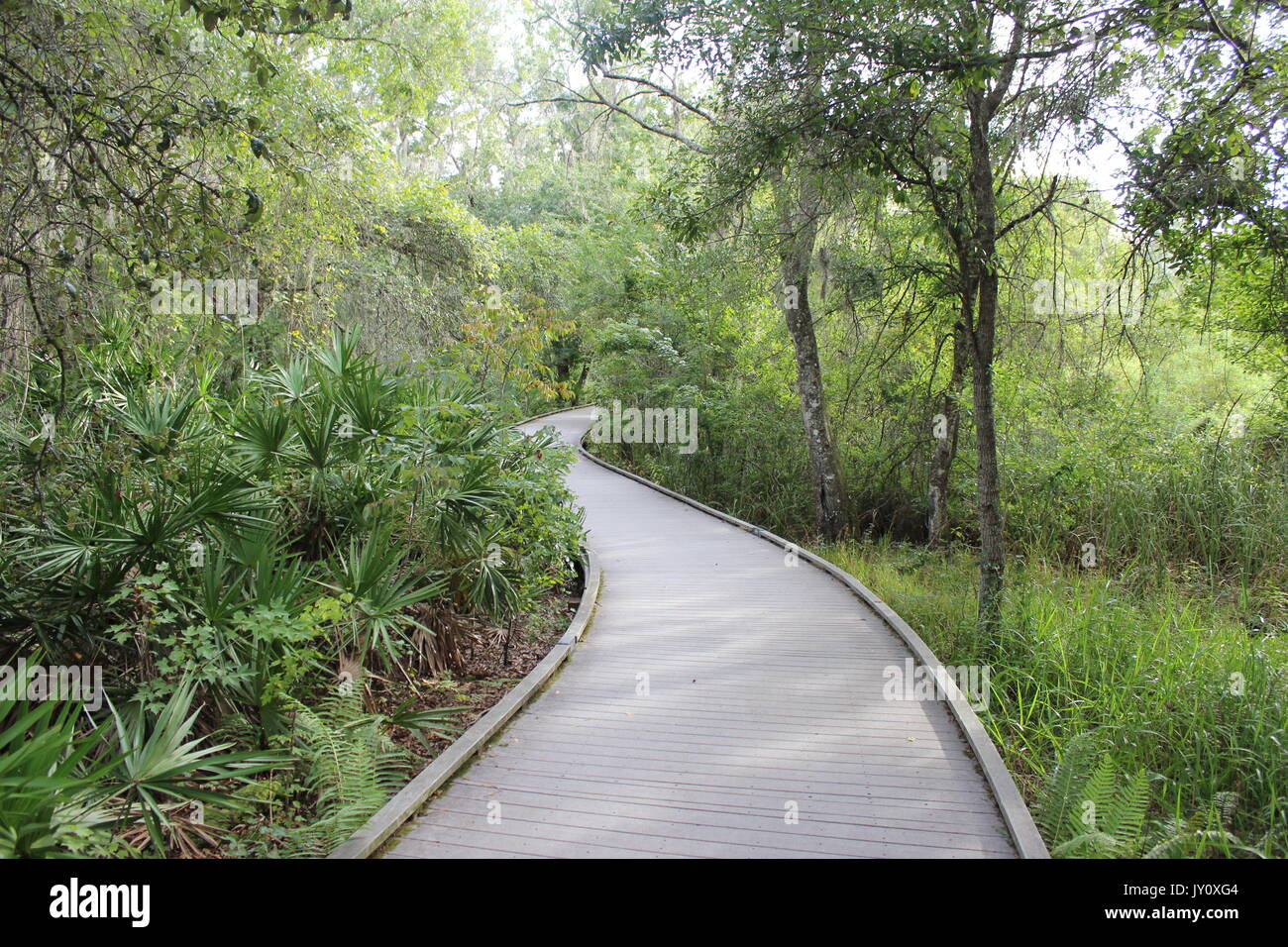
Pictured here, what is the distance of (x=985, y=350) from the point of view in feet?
19.5

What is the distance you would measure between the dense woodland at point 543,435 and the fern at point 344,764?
0.03 metres

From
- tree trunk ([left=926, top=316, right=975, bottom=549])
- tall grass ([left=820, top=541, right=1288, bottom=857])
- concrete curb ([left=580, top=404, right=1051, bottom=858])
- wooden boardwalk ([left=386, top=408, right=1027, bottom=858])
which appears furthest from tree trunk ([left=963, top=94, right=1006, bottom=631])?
tree trunk ([left=926, top=316, right=975, bottom=549])

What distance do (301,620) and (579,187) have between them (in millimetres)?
28888

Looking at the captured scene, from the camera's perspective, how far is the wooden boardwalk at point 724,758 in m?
3.29

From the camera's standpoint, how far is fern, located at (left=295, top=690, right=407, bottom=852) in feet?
11.1

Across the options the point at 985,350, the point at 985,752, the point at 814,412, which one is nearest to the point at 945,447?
the point at 814,412

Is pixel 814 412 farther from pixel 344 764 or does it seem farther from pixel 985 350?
pixel 344 764

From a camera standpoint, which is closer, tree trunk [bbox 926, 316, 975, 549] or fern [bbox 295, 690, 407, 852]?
fern [bbox 295, 690, 407, 852]

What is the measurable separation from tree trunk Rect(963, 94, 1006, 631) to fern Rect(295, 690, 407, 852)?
4.66 m

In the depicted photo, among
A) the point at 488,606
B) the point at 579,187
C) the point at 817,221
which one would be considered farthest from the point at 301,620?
the point at 579,187

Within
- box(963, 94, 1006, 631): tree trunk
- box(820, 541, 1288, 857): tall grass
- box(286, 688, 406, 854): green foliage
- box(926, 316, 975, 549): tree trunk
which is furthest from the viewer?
box(926, 316, 975, 549): tree trunk

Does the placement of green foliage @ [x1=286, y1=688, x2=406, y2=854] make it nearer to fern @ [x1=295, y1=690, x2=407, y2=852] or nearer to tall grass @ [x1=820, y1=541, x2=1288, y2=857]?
fern @ [x1=295, y1=690, x2=407, y2=852]

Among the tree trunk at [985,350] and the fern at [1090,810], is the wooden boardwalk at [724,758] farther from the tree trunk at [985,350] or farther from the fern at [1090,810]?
the tree trunk at [985,350]

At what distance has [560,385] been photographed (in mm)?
7586
